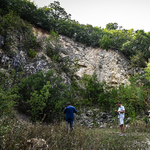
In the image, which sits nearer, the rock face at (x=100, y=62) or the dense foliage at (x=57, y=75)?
the dense foliage at (x=57, y=75)

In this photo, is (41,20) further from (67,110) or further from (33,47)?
(67,110)

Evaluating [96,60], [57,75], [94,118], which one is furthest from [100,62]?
[57,75]

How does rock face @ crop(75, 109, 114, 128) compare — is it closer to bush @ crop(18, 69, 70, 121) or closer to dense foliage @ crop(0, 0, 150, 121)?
dense foliage @ crop(0, 0, 150, 121)

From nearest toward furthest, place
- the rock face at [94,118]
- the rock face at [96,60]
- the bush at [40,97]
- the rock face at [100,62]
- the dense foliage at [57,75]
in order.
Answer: the bush at [40,97], the dense foliage at [57,75], the rock face at [94,118], the rock face at [96,60], the rock face at [100,62]

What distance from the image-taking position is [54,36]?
23.9 metres

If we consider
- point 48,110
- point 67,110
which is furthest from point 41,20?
point 67,110

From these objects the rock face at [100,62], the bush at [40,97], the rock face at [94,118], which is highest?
the rock face at [100,62]

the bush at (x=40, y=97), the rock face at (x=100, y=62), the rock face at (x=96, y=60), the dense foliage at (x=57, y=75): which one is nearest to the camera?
the bush at (x=40, y=97)

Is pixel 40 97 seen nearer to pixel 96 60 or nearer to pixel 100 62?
pixel 100 62

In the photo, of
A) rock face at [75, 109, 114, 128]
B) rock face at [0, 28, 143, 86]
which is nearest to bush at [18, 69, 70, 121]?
rock face at [75, 109, 114, 128]

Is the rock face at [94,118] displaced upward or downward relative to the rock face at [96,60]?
downward

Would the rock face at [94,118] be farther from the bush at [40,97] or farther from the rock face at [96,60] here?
the rock face at [96,60]

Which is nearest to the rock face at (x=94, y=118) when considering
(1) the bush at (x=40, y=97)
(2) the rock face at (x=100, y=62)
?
(1) the bush at (x=40, y=97)

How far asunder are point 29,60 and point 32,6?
43.5ft
